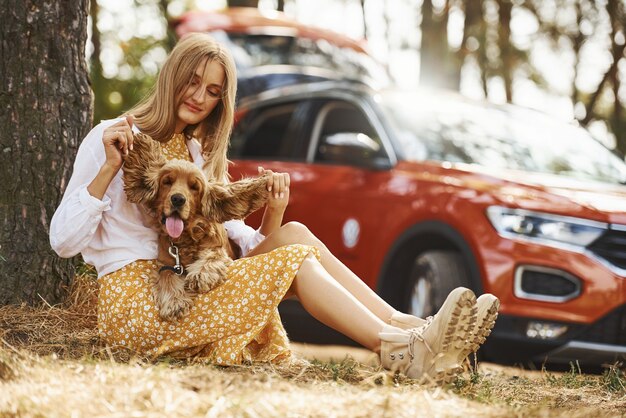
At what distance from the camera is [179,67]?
4.53m

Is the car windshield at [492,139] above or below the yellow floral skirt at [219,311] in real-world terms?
above

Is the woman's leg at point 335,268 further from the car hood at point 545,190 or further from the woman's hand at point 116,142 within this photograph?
the car hood at point 545,190

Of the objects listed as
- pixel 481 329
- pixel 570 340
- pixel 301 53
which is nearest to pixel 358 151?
pixel 570 340

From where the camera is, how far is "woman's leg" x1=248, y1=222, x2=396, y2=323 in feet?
14.5

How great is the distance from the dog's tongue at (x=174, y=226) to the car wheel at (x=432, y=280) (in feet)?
7.69

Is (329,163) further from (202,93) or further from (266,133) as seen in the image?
(202,93)

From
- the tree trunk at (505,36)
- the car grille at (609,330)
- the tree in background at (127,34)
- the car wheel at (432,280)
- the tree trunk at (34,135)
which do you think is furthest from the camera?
the tree trunk at (505,36)

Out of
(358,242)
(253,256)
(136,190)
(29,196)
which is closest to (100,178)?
(136,190)

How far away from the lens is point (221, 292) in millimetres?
4160

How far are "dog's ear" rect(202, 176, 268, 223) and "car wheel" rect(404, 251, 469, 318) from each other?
1.99m

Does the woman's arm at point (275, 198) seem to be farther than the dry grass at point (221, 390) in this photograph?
Yes

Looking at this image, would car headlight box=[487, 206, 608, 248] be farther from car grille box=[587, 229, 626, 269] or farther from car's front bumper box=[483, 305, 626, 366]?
car's front bumper box=[483, 305, 626, 366]

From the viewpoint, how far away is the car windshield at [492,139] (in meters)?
6.67

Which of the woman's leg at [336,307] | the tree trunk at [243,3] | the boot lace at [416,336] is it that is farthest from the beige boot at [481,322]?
the tree trunk at [243,3]
